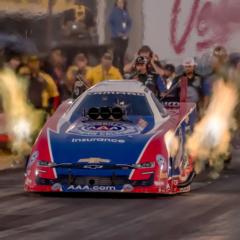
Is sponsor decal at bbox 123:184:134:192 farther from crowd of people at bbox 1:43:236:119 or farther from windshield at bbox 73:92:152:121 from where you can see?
crowd of people at bbox 1:43:236:119

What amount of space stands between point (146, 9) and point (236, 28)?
229cm

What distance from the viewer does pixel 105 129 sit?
605 inches

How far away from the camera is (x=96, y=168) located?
14.6 metres

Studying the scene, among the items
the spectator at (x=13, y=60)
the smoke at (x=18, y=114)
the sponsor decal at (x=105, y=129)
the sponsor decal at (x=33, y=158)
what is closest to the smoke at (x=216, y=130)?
the sponsor decal at (x=105, y=129)

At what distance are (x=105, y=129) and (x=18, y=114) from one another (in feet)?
19.0

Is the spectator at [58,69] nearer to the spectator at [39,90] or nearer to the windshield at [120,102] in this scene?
the spectator at [39,90]

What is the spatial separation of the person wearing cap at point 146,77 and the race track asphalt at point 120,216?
309 cm

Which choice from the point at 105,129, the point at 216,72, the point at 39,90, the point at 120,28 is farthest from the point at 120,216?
the point at 120,28

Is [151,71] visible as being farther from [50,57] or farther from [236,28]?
[236,28]

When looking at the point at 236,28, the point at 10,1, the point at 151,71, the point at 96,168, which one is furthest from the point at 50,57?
the point at 96,168

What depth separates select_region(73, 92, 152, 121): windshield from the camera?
16.3 m

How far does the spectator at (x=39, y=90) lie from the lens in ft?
70.8

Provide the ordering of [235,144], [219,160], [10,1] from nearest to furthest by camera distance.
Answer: [219,160] < [235,144] < [10,1]

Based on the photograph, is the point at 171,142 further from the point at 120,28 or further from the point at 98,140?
the point at 120,28
